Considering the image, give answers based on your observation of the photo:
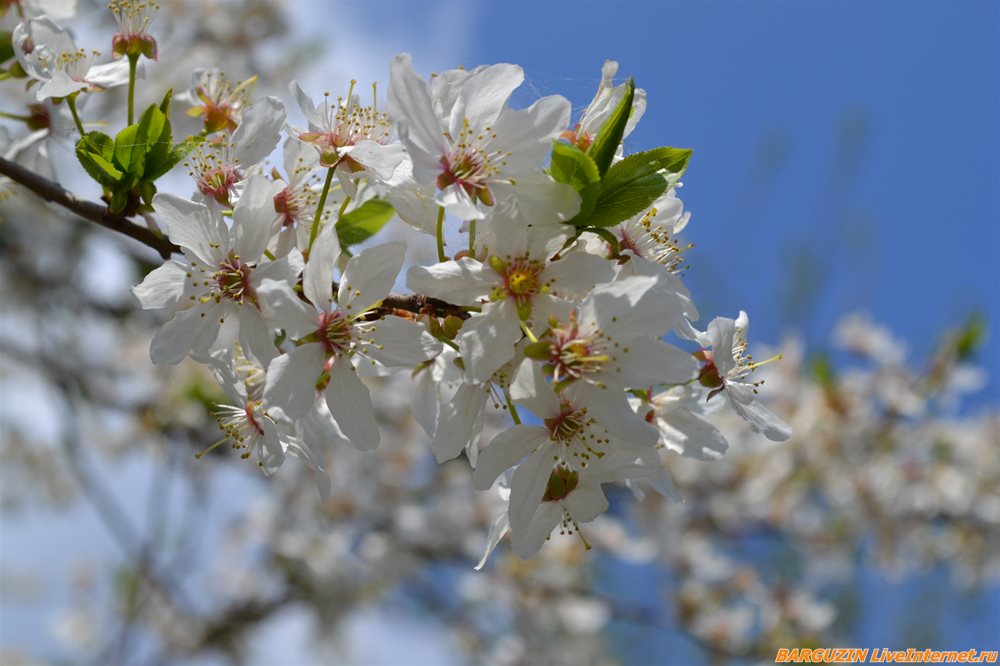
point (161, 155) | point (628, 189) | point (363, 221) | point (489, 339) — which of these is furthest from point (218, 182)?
point (628, 189)

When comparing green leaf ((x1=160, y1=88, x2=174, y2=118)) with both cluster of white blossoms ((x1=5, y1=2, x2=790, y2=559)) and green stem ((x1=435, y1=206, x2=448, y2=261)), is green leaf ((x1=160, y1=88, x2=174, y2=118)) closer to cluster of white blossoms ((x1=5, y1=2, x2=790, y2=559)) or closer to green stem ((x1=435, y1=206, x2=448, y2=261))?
cluster of white blossoms ((x1=5, y1=2, x2=790, y2=559))

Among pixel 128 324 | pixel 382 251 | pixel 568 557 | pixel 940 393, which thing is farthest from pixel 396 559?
pixel 382 251

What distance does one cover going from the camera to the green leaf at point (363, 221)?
1.17m

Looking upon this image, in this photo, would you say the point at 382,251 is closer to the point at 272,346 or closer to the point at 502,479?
the point at 272,346

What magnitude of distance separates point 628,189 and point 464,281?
9.5 inches

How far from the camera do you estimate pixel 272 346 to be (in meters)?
1.07

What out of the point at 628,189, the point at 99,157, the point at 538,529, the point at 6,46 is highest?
the point at 6,46

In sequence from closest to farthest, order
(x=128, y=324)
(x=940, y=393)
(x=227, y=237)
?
(x=227, y=237), (x=940, y=393), (x=128, y=324)

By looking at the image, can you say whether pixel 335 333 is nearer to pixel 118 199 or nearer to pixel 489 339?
pixel 489 339

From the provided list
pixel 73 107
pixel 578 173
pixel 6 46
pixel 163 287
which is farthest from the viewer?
pixel 6 46

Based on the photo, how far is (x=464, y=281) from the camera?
3.30ft

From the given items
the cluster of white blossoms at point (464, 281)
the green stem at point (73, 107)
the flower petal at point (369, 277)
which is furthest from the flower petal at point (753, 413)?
the green stem at point (73, 107)

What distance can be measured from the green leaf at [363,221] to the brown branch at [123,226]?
10cm

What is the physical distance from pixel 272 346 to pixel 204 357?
0.31 ft
